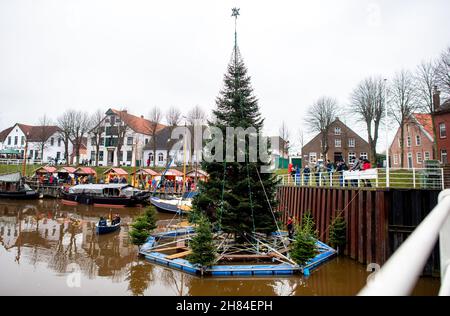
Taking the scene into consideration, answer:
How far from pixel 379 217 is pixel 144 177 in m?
42.7

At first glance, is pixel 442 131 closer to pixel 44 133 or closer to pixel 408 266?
pixel 408 266

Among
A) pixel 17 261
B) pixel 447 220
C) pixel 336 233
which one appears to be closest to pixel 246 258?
pixel 336 233

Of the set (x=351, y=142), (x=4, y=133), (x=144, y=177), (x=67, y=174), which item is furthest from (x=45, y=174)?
(x=351, y=142)

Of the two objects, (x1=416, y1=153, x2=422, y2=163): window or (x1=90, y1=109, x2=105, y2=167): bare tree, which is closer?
(x1=416, y1=153, x2=422, y2=163): window

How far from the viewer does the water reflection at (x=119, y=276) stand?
1052cm

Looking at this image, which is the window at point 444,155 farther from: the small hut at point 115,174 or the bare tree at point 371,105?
the small hut at point 115,174

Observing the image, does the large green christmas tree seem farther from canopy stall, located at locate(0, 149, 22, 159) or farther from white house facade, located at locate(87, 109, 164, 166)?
canopy stall, located at locate(0, 149, 22, 159)

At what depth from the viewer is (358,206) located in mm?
14109

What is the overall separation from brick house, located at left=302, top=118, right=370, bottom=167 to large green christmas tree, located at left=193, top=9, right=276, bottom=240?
4206cm

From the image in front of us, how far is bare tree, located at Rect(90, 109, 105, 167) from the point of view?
6361cm

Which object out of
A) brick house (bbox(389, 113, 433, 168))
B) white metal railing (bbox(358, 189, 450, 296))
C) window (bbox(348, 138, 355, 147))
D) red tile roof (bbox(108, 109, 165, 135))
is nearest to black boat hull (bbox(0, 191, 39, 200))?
red tile roof (bbox(108, 109, 165, 135))

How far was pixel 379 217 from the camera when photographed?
12.7 metres
